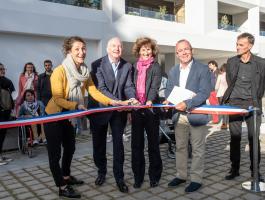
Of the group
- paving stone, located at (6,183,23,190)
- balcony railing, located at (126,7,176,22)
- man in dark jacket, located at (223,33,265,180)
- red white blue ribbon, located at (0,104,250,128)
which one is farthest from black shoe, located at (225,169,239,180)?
balcony railing, located at (126,7,176,22)

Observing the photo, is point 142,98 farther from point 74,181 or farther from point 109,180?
point 74,181

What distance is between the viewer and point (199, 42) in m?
18.0

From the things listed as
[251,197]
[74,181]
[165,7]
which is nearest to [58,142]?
[74,181]

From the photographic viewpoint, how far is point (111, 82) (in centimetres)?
431

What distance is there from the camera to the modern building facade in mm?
10680

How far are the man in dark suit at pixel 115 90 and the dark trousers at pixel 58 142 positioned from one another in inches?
15.0

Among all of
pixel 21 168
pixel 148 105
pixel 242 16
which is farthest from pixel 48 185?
pixel 242 16

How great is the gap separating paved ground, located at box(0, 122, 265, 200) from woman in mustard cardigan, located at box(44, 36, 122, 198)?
49 cm

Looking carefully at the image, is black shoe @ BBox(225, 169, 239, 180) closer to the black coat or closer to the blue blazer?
the blue blazer

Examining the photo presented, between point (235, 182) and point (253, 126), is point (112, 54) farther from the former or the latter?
point (235, 182)

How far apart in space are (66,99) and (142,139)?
1.18m

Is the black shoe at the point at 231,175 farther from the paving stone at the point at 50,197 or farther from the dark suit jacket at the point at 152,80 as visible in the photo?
the paving stone at the point at 50,197

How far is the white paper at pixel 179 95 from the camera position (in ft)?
13.7

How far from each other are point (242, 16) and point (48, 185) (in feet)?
78.2
